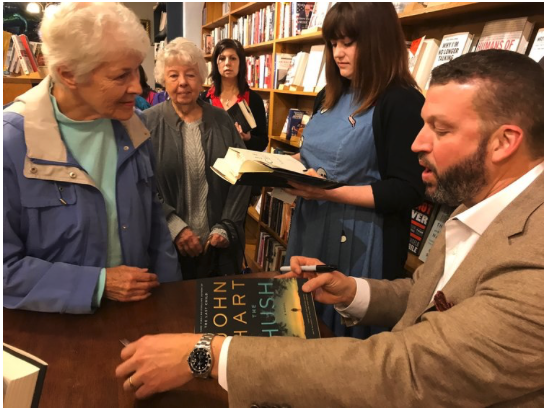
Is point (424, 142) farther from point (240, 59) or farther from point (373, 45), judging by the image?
point (240, 59)

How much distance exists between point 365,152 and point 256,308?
2.58ft

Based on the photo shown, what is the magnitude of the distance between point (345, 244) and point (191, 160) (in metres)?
0.90

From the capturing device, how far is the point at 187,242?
6.26 ft

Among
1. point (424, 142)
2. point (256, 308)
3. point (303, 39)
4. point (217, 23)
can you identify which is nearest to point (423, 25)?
point (303, 39)

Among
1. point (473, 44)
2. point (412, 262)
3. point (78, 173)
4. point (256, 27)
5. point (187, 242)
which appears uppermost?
point (256, 27)

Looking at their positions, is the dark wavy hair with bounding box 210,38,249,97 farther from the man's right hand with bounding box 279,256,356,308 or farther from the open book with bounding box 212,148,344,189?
the man's right hand with bounding box 279,256,356,308

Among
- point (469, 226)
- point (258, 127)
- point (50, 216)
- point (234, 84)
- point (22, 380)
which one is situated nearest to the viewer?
point (22, 380)

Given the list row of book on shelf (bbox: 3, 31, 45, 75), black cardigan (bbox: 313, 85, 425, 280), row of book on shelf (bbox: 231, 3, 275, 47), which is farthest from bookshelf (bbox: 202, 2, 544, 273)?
row of book on shelf (bbox: 3, 31, 45, 75)

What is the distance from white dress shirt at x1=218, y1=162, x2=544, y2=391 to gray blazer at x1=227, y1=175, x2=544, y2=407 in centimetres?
3

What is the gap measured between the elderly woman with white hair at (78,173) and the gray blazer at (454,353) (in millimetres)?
579

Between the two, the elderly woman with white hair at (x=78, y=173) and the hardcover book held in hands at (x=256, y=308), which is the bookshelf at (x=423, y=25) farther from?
the elderly woman with white hair at (x=78, y=173)

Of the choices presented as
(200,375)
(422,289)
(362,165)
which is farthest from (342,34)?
(200,375)

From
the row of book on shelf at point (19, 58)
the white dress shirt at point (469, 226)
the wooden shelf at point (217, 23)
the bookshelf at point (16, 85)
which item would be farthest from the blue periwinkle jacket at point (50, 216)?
the wooden shelf at point (217, 23)

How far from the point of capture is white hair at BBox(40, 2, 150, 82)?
1148 mm
